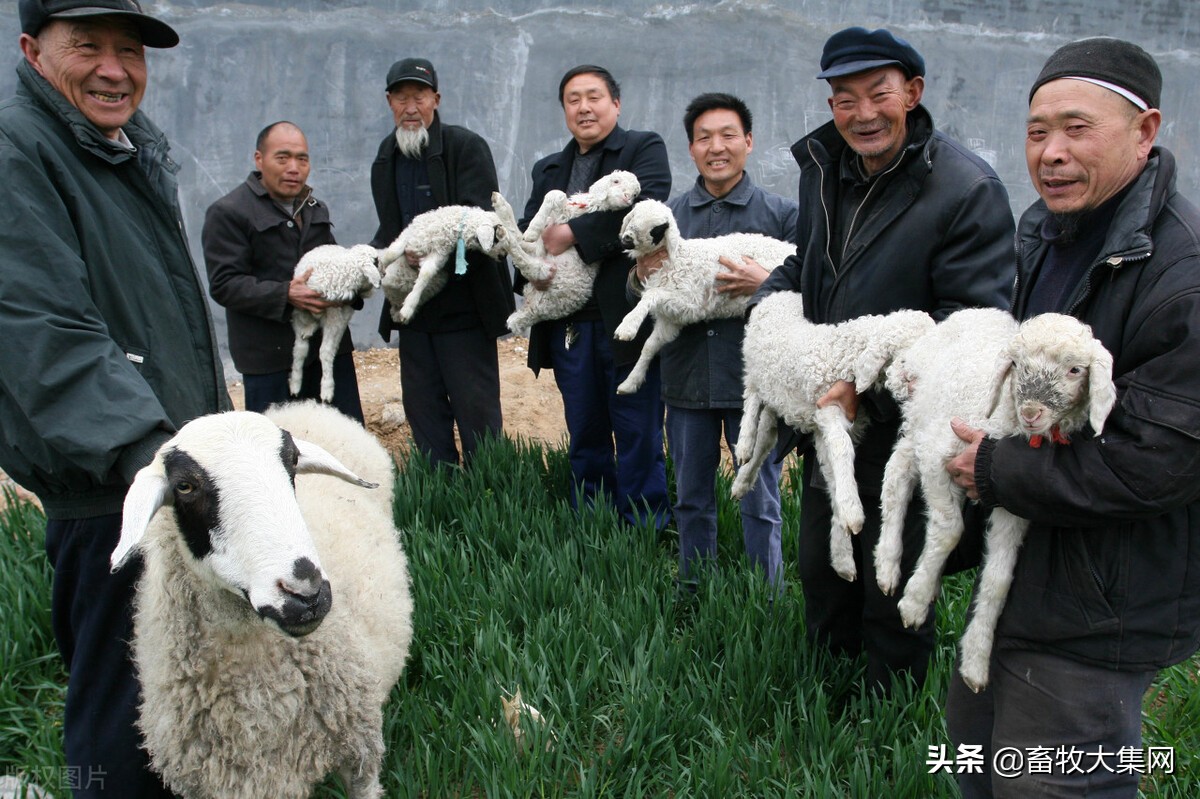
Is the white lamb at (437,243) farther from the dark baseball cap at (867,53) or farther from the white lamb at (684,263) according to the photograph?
the dark baseball cap at (867,53)

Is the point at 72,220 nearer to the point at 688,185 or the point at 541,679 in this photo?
the point at 541,679

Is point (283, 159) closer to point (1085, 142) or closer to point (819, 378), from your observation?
point (819, 378)

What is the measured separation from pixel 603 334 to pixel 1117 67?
297 cm

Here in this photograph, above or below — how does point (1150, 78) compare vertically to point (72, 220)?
above

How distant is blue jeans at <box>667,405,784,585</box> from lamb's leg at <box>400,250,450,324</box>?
1545mm

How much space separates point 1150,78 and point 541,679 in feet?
7.83

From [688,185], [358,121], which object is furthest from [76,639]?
[688,185]

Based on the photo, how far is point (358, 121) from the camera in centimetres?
790

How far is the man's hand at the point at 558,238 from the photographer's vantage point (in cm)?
441

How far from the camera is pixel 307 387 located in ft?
16.8

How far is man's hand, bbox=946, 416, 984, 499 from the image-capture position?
6.35 ft

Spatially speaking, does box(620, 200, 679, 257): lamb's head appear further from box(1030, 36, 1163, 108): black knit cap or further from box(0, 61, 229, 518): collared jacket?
box(1030, 36, 1163, 108): black knit cap

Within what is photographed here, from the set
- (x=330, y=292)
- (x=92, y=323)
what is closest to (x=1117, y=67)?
(x=92, y=323)

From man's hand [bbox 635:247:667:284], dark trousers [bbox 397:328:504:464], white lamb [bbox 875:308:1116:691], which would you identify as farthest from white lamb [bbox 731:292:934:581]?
dark trousers [bbox 397:328:504:464]
